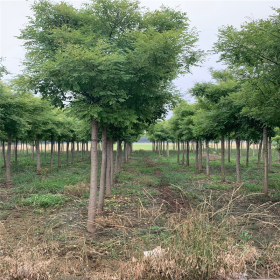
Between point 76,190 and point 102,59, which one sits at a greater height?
point 102,59

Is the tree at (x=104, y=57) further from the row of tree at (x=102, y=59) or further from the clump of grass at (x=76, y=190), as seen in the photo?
the clump of grass at (x=76, y=190)

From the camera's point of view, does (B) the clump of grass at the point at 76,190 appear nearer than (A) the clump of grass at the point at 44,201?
No

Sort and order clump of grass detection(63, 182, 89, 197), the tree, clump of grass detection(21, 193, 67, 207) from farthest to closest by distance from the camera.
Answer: clump of grass detection(63, 182, 89, 197), clump of grass detection(21, 193, 67, 207), the tree

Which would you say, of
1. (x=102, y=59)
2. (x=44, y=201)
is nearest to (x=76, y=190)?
(x=44, y=201)

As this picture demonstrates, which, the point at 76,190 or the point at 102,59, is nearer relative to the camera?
the point at 102,59

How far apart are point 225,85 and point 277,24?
4.76 metres

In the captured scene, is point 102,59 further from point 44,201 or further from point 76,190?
point 76,190

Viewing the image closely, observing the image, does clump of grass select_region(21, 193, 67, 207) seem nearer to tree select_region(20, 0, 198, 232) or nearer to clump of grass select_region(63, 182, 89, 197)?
clump of grass select_region(63, 182, 89, 197)

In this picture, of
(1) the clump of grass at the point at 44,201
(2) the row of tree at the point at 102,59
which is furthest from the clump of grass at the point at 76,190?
(2) the row of tree at the point at 102,59

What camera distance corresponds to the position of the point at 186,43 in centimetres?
470

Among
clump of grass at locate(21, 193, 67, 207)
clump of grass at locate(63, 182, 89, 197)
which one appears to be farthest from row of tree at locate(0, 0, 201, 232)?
clump of grass at locate(63, 182, 89, 197)

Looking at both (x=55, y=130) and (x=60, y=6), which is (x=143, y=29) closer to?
(x=60, y=6)

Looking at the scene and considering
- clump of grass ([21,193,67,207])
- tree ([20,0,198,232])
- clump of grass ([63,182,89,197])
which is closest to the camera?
tree ([20,0,198,232])

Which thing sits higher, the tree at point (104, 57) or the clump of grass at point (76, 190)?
the tree at point (104, 57)
